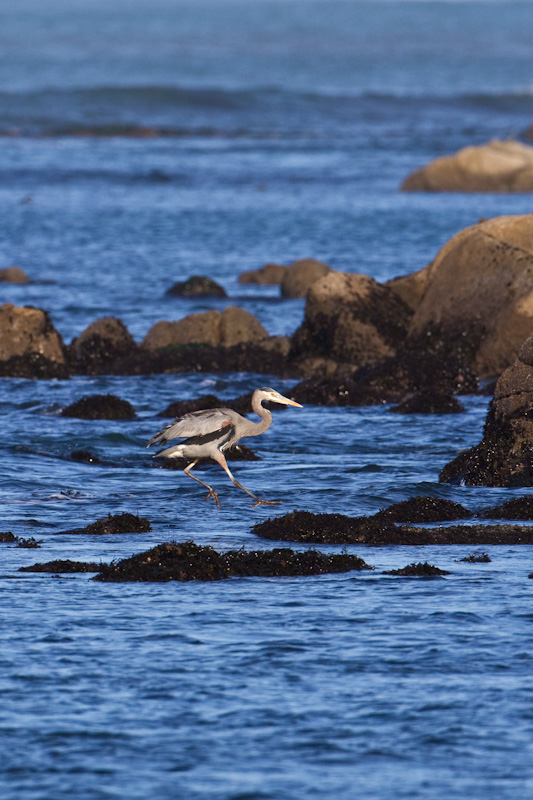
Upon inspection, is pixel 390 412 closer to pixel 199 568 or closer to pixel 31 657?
pixel 199 568

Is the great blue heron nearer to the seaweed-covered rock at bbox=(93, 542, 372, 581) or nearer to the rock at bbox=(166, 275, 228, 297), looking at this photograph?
the seaweed-covered rock at bbox=(93, 542, 372, 581)

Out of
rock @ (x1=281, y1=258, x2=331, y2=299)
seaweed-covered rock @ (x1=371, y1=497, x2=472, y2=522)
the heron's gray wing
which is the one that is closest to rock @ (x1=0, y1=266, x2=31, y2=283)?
rock @ (x1=281, y1=258, x2=331, y2=299)

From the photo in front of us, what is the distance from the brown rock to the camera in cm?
2884

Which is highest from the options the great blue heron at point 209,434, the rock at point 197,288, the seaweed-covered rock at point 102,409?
the rock at point 197,288

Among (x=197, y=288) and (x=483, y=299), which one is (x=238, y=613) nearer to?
(x=483, y=299)

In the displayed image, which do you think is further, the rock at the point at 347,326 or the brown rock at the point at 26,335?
the brown rock at the point at 26,335

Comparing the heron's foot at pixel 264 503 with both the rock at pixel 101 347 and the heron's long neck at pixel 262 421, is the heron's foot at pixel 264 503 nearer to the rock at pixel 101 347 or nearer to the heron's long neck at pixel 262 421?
the heron's long neck at pixel 262 421

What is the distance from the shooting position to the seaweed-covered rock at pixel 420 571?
45.3ft

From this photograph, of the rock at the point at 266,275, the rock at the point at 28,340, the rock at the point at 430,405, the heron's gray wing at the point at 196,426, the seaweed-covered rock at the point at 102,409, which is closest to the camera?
the heron's gray wing at the point at 196,426

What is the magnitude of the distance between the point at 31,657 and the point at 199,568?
263cm

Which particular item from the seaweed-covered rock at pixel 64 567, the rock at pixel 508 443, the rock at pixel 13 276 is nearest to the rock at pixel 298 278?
the rock at pixel 13 276

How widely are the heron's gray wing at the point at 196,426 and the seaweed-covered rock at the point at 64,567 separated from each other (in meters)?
3.85

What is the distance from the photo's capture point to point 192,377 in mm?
27984

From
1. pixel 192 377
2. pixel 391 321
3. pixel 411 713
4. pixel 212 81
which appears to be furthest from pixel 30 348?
pixel 212 81
